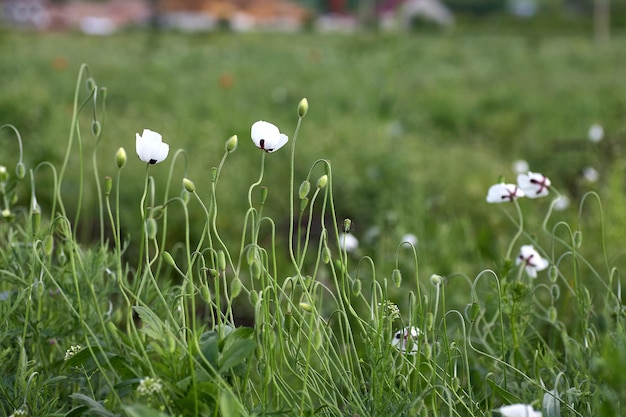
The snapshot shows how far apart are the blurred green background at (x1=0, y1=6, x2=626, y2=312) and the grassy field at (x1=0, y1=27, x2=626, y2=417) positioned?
18 millimetres

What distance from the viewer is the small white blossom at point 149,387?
1.09m

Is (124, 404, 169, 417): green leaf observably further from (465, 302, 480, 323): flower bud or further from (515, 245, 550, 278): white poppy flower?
(515, 245, 550, 278): white poppy flower

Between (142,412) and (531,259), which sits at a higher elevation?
(142,412)

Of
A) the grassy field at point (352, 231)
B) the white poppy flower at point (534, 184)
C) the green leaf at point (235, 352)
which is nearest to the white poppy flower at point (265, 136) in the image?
the grassy field at point (352, 231)

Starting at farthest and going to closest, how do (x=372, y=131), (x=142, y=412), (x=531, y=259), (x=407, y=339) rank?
(x=372, y=131)
(x=531, y=259)
(x=407, y=339)
(x=142, y=412)

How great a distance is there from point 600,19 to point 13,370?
50.6 feet

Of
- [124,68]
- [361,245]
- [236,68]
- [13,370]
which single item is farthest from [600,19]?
[13,370]

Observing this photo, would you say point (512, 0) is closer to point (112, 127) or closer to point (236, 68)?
point (236, 68)

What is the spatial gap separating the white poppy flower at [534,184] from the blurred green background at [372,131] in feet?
0.88

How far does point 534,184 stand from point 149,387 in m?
0.91

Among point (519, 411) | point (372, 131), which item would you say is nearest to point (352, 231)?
point (372, 131)

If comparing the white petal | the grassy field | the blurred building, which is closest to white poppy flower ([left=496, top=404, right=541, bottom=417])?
the grassy field

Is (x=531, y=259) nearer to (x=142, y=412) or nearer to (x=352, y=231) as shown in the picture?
(x=142, y=412)

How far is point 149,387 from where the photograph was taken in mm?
1102
